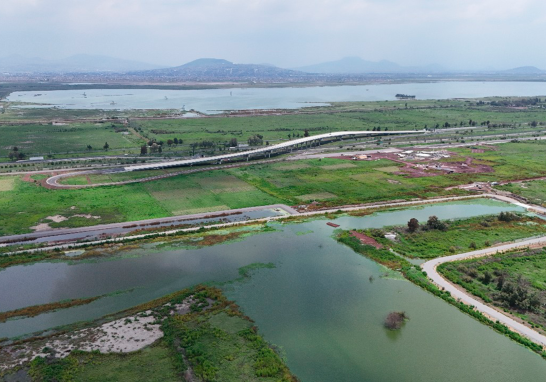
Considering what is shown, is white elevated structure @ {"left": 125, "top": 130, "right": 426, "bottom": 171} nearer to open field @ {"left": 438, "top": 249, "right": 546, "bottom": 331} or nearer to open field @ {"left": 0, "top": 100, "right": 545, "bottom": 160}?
open field @ {"left": 0, "top": 100, "right": 545, "bottom": 160}

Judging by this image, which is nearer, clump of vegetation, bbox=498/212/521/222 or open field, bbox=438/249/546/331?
open field, bbox=438/249/546/331

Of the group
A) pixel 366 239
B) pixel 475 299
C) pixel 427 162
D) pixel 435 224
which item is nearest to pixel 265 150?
pixel 427 162

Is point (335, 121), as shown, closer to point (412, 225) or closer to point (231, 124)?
point (231, 124)

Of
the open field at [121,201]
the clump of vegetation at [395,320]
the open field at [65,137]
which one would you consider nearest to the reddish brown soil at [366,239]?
the clump of vegetation at [395,320]

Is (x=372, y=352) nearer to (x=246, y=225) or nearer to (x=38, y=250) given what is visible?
(x=246, y=225)

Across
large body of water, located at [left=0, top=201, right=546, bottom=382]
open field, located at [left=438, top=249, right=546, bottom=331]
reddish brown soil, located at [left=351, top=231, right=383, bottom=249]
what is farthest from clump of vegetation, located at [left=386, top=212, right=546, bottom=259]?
large body of water, located at [left=0, top=201, right=546, bottom=382]

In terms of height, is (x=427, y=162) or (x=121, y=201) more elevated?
(x=427, y=162)

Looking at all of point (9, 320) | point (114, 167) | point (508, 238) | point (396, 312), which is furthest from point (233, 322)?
point (114, 167)
